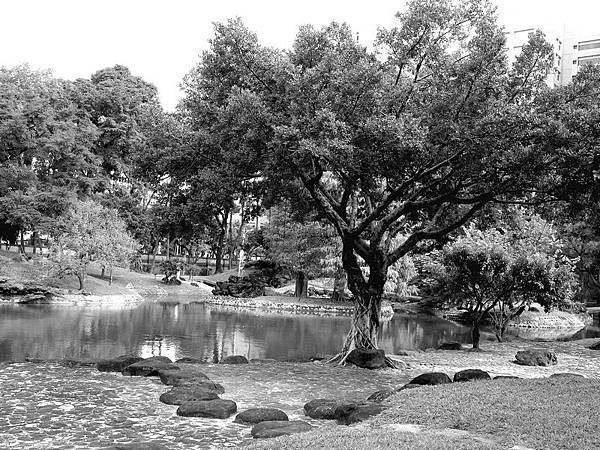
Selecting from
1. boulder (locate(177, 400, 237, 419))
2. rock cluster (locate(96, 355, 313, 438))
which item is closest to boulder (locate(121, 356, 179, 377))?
rock cluster (locate(96, 355, 313, 438))

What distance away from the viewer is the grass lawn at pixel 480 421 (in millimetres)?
7252

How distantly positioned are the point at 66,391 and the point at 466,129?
11.1m

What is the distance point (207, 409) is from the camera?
34.1ft

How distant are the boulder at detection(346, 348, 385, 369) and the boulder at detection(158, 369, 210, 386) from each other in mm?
5520

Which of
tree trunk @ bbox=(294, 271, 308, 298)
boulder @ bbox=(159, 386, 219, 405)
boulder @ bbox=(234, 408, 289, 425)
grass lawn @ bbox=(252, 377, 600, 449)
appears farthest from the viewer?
tree trunk @ bbox=(294, 271, 308, 298)

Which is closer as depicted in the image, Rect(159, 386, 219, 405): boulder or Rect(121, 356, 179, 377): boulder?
Rect(159, 386, 219, 405): boulder

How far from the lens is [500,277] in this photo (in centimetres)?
2325

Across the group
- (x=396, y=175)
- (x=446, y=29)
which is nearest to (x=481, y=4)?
(x=446, y=29)

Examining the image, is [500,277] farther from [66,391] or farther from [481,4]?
[66,391]

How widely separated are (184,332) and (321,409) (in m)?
19.6

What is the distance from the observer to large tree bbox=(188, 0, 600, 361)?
14078 mm

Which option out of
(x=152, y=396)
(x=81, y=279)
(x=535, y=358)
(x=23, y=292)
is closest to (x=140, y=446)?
(x=152, y=396)

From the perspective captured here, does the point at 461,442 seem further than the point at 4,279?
No

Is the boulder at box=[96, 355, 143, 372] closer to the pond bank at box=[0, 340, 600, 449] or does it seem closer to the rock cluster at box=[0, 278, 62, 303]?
the pond bank at box=[0, 340, 600, 449]
